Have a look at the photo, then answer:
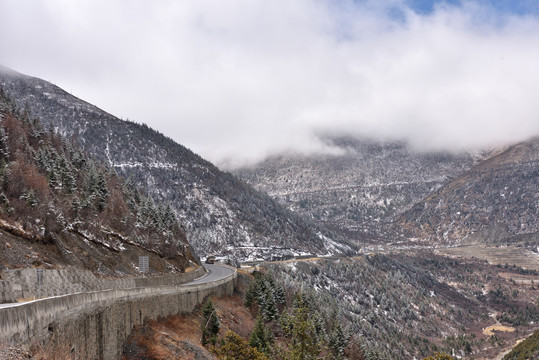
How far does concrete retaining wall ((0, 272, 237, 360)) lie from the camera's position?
13.0 meters

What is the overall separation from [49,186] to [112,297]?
30.6 meters

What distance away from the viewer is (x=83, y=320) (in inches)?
779

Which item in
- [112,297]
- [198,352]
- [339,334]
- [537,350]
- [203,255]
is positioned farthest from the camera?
[203,255]

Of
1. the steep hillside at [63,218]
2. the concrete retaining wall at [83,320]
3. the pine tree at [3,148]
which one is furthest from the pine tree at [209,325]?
the pine tree at [3,148]

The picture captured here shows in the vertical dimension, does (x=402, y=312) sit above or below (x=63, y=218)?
below

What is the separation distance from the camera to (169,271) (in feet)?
209

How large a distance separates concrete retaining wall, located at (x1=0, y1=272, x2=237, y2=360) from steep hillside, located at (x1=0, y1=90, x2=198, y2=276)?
24.8 feet

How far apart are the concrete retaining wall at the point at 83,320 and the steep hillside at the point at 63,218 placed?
24.8ft

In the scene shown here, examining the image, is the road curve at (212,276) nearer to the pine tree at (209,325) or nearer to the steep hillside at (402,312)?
the pine tree at (209,325)

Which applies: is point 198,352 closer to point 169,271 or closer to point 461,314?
point 169,271

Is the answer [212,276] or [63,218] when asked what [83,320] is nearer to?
[63,218]

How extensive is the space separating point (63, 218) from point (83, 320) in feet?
84.2

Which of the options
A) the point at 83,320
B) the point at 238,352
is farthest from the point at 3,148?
the point at 83,320

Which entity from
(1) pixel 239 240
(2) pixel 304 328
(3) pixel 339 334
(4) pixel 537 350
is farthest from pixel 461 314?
(2) pixel 304 328
